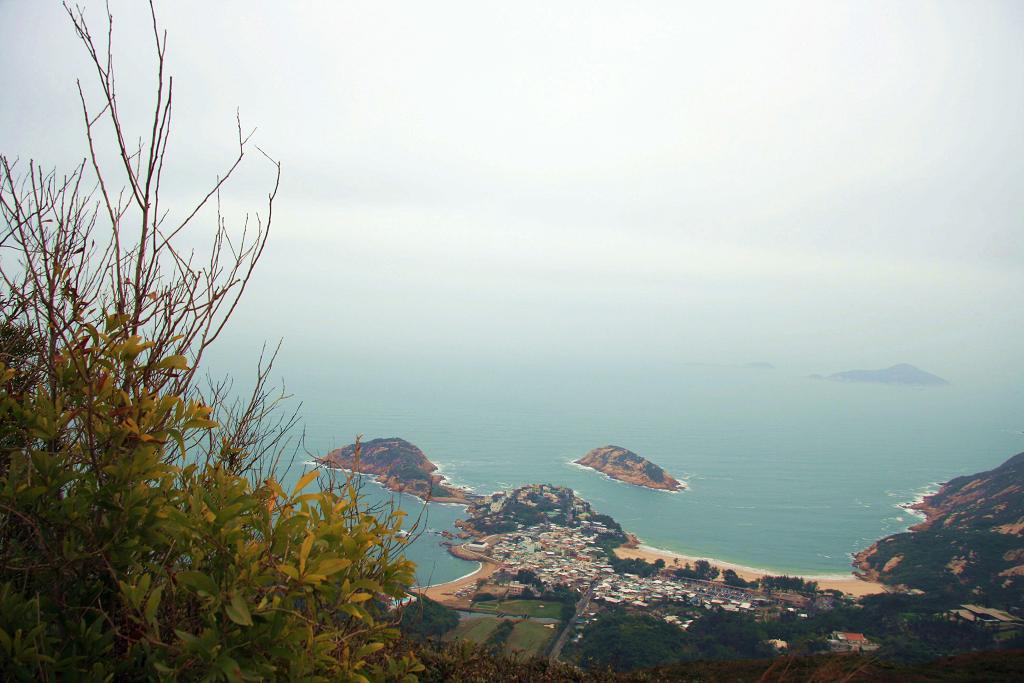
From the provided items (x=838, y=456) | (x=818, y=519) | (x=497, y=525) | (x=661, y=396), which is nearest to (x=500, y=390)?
(x=661, y=396)

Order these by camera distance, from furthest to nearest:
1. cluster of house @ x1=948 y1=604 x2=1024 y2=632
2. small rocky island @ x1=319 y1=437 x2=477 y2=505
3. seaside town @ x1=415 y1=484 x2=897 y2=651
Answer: small rocky island @ x1=319 y1=437 x2=477 y2=505
seaside town @ x1=415 y1=484 x2=897 y2=651
cluster of house @ x1=948 y1=604 x2=1024 y2=632

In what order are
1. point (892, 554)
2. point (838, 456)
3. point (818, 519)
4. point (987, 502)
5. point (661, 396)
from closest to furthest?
1. point (892, 554)
2. point (987, 502)
3. point (818, 519)
4. point (838, 456)
5. point (661, 396)

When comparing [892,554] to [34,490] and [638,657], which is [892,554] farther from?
[34,490]

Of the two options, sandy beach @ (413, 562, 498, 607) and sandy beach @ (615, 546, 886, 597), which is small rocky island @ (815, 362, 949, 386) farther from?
sandy beach @ (413, 562, 498, 607)

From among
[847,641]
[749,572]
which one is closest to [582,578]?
[847,641]

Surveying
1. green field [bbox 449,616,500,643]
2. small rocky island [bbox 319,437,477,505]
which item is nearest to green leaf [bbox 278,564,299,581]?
green field [bbox 449,616,500,643]

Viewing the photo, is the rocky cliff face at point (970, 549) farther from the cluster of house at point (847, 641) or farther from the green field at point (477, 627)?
the green field at point (477, 627)
